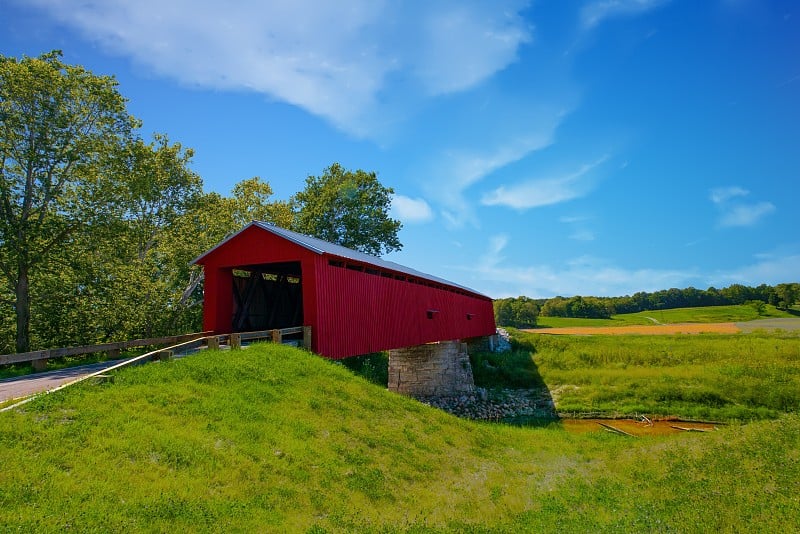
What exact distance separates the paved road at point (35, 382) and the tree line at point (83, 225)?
814 centimetres

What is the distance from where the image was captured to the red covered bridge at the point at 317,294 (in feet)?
48.8

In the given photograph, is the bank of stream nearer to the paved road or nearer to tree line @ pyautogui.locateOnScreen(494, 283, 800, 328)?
the paved road

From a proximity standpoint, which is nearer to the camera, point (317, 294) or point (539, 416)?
point (317, 294)

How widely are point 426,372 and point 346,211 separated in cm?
2115

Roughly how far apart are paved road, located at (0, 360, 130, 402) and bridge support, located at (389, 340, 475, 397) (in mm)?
15906

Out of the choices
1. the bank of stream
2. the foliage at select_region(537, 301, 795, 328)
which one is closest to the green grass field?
the foliage at select_region(537, 301, 795, 328)

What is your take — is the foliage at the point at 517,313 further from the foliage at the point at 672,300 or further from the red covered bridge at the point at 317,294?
the red covered bridge at the point at 317,294

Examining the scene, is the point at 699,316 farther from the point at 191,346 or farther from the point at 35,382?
the point at 35,382

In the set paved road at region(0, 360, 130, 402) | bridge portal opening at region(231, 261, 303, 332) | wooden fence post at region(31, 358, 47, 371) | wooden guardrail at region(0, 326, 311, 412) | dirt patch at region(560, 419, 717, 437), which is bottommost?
dirt patch at region(560, 419, 717, 437)

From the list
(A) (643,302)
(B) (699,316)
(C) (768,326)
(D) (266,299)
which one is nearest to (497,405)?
(D) (266,299)

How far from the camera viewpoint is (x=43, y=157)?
757 inches

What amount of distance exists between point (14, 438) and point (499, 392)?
26.9m

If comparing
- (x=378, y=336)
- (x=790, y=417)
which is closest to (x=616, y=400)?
(x=790, y=417)

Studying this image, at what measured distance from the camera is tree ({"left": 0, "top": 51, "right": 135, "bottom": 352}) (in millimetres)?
18438
